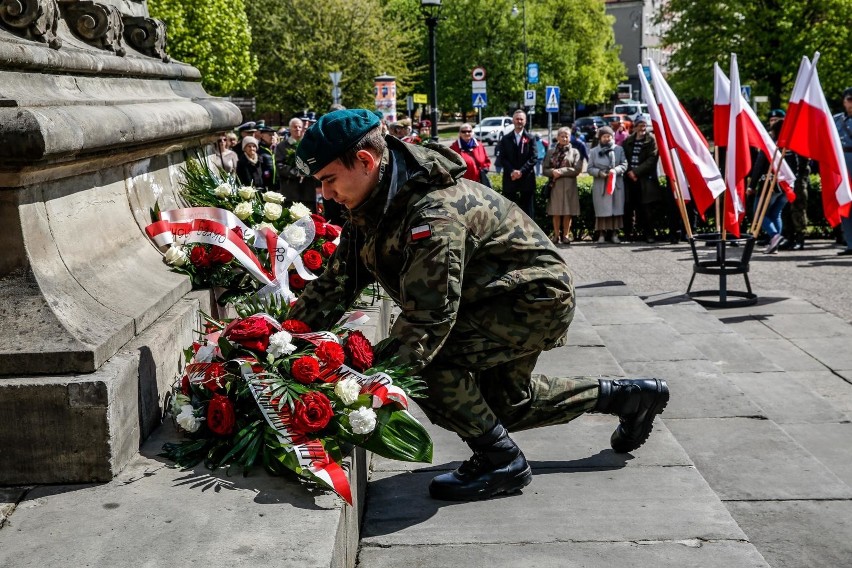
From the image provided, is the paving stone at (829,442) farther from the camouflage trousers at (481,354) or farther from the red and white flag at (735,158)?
the red and white flag at (735,158)

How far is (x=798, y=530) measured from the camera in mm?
3924

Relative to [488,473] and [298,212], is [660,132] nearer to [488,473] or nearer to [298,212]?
[298,212]

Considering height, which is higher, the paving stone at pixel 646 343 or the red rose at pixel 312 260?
the red rose at pixel 312 260

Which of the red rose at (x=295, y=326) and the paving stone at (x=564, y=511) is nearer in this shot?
the paving stone at (x=564, y=511)

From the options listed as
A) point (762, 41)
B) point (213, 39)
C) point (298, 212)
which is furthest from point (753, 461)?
point (213, 39)

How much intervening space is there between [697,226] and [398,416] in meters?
12.3

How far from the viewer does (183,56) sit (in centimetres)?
3644

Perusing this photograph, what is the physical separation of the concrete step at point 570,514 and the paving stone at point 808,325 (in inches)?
141

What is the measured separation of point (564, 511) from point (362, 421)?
3.04 ft

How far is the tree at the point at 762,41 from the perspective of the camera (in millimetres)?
35031

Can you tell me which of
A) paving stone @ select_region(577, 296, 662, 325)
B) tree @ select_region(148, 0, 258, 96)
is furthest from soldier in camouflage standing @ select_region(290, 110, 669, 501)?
tree @ select_region(148, 0, 258, 96)

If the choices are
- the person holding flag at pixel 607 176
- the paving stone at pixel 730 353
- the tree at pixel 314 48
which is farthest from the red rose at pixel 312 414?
the tree at pixel 314 48

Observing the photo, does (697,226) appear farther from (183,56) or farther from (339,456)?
(183,56)

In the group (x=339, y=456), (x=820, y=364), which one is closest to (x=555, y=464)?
(x=339, y=456)
